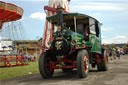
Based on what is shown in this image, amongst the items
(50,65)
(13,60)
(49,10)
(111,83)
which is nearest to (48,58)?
(50,65)

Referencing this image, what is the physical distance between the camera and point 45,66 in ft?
25.4

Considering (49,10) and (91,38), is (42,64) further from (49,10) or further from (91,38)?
(49,10)

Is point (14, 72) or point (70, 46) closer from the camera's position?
point (70, 46)

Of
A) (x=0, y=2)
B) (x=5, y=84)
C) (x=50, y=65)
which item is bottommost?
(x=5, y=84)

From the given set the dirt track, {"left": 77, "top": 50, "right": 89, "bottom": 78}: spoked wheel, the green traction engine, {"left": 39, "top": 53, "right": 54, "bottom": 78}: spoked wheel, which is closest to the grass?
the dirt track

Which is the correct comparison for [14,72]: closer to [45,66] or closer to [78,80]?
[45,66]

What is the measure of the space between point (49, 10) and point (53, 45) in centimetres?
2059

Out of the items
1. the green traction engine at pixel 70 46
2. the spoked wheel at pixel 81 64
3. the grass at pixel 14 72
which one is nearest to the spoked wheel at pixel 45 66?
the green traction engine at pixel 70 46

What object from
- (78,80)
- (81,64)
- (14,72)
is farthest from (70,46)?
(14,72)

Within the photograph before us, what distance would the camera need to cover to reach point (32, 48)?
49.3 metres

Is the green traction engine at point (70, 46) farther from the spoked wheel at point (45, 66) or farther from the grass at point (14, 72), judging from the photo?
the grass at point (14, 72)

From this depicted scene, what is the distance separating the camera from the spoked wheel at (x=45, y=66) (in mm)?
7629

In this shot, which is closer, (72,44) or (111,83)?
(111,83)

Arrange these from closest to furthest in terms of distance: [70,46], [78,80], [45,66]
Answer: [78,80], [70,46], [45,66]
